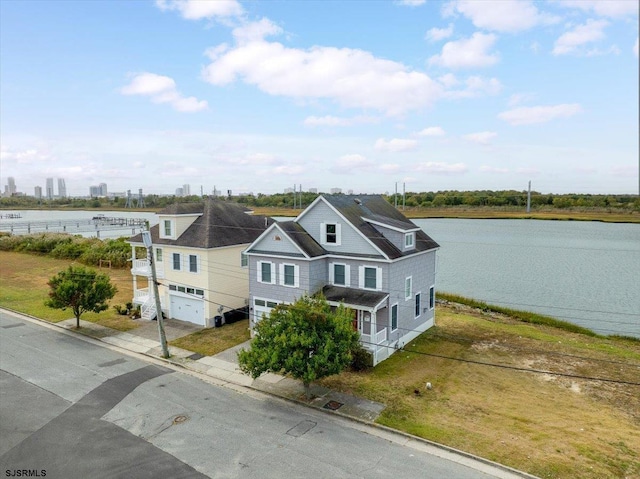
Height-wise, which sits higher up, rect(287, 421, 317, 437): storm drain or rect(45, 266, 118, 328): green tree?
rect(45, 266, 118, 328): green tree

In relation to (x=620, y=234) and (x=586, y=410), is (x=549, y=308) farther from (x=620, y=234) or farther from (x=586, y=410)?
(x=620, y=234)

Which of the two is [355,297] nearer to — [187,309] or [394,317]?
[394,317]

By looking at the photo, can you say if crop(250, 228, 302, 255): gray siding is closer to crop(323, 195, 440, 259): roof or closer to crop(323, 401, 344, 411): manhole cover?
crop(323, 195, 440, 259): roof

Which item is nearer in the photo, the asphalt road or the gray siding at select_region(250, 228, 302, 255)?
the asphalt road

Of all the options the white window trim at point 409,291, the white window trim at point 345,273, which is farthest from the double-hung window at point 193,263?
the white window trim at point 409,291

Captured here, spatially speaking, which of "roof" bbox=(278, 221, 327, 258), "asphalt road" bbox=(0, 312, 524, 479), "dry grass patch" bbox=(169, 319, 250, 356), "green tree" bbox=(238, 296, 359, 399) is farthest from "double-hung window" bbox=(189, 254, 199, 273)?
"green tree" bbox=(238, 296, 359, 399)

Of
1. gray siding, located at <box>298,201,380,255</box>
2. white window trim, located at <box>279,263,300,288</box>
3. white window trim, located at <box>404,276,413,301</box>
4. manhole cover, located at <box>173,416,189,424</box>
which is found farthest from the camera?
Answer: white window trim, located at <box>404,276,413,301</box>

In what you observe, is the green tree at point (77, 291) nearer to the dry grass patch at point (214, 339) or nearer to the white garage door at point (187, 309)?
the white garage door at point (187, 309)
